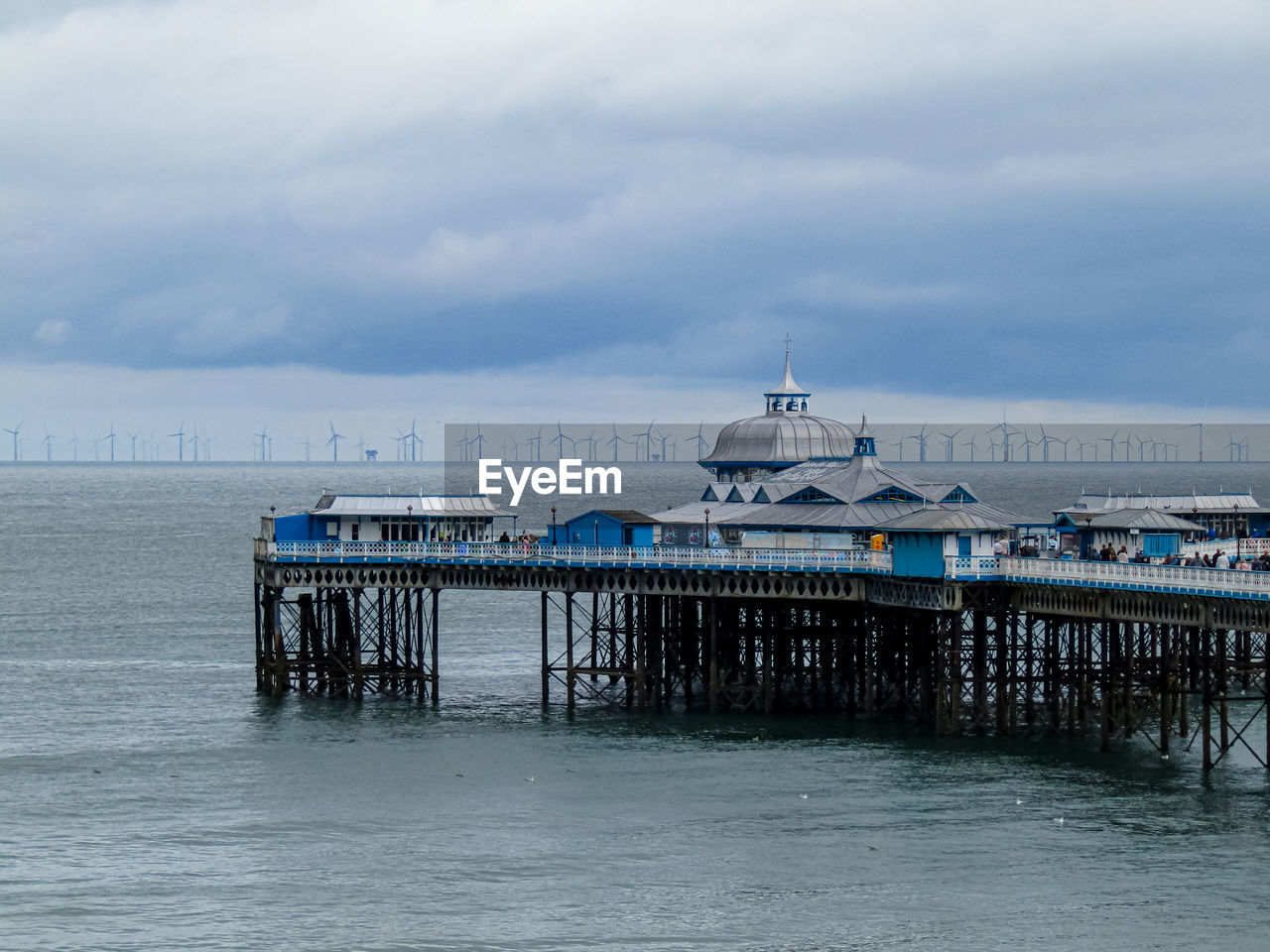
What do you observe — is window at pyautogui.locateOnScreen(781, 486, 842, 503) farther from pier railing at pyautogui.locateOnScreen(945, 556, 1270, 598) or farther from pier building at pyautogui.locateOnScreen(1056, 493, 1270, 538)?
pier building at pyautogui.locateOnScreen(1056, 493, 1270, 538)

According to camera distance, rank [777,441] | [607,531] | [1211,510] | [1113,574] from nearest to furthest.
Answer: [1113,574] → [607,531] → [777,441] → [1211,510]

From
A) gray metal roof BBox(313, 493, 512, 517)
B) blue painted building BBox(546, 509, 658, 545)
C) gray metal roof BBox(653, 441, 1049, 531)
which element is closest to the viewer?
gray metal roof BBox(653, 441, 1049, 531)

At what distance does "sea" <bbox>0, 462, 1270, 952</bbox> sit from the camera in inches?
1916

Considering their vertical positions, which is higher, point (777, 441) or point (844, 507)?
point (777, 441)

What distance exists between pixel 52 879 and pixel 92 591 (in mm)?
87644

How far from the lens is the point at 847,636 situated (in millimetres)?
83812

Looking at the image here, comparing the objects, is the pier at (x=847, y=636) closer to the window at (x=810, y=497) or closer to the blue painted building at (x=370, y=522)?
the blue painted building at (x=370, y=522)

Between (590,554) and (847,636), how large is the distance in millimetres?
11333

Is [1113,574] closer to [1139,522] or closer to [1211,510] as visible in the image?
[1139,522]

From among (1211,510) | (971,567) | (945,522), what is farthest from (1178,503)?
(971,567)

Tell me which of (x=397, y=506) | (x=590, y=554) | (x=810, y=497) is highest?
(x=810, y=497)

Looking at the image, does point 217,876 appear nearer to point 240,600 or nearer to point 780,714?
point 780,714

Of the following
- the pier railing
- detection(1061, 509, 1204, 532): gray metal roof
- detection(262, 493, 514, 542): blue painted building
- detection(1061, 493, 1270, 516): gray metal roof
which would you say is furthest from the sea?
detection(1061, 493, 1270, 516): gray metal roof

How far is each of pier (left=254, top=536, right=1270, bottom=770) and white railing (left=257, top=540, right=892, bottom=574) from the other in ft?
0.25
